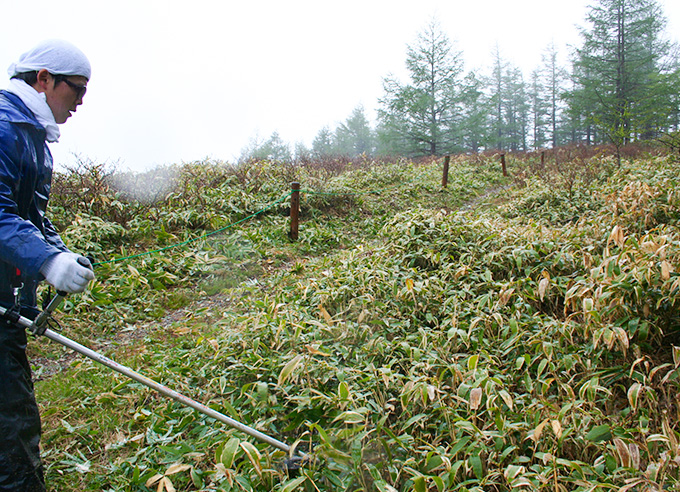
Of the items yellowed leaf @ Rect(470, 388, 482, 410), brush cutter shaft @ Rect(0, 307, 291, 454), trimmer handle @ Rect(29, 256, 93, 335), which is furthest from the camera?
yellowed leaf @ Rect(470, 388, 482, 410)

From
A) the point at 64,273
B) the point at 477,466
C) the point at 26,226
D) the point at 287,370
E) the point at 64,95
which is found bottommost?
the point at 477,466

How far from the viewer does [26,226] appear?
1.65 metres

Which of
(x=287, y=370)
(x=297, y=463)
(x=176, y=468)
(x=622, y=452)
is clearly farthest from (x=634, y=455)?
(x=176, y=468)

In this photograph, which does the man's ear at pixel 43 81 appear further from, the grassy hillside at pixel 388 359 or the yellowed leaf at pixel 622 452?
the yellowed leaf at pixel 622 452

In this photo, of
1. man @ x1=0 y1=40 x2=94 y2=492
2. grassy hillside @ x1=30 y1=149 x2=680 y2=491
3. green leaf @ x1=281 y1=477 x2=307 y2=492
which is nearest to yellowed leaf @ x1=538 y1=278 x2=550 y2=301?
grassy hillside @ x1=30 y1=149 x2=680 y2=491

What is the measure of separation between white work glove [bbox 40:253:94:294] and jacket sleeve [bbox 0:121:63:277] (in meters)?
0.03

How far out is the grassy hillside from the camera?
6.82ft

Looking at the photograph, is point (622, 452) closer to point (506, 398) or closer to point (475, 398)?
point (506, 398)

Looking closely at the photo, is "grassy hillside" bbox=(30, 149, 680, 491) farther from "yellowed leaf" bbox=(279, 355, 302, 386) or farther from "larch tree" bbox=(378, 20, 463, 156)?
"larch tree" bbox=(378, 20, 463, 156)

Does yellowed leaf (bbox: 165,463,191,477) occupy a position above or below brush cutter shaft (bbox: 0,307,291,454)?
below

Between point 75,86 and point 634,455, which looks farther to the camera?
point 75,86

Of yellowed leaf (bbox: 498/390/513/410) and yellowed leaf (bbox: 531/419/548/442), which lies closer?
yellowed leaf (bbox: 531/419/548/442)

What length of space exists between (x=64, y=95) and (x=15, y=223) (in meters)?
0.84

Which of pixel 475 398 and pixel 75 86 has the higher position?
pixel 75 86
